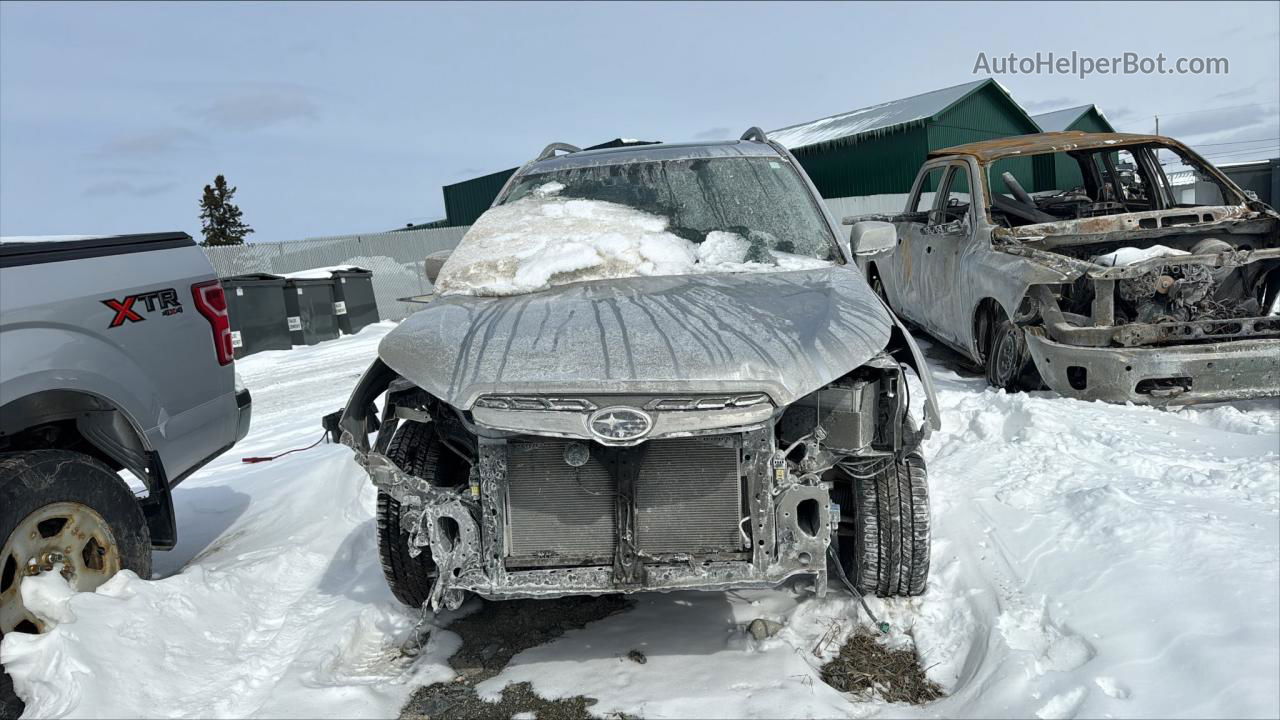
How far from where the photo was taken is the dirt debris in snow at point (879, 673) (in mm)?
2852

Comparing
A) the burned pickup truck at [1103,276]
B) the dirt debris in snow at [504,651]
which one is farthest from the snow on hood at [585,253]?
the dirt debris in snow at [504,651]

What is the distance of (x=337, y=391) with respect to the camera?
8.91 m

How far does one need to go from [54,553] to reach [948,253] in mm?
6334

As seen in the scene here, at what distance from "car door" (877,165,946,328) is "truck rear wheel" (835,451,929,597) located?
193 inches

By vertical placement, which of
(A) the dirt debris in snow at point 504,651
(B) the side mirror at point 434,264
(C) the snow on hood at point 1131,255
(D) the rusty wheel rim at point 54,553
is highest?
(B) the side mirror at point 434,264

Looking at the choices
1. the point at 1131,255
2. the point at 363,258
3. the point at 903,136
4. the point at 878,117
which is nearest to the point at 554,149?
the point at 1131,255

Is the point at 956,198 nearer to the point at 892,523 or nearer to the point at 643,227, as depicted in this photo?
the point at 643,227

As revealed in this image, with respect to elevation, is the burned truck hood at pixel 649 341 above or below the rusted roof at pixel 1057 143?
below

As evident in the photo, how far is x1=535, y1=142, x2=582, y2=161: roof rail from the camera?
521 cm

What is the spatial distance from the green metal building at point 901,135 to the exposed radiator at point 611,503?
2250 cm

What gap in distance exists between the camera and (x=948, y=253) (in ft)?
23.3

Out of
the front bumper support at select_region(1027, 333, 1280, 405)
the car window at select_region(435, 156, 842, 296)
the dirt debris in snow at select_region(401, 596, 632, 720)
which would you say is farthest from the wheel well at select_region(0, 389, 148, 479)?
the front bumper support at select_region(1027, 333, 1280, 405)

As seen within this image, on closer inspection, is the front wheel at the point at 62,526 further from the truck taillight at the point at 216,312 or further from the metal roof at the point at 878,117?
the metal roof at the point at 878,117

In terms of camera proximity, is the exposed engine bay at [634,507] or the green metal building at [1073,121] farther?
the green metal building at [1073,121]
